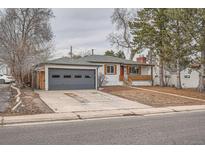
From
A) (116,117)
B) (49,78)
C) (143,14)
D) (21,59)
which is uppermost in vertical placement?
(143,14)

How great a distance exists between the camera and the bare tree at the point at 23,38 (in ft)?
74.3

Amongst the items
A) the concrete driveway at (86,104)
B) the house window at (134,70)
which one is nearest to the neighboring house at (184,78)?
the house window at (134,70)

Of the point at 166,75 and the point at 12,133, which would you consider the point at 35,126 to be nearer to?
the point at 12,133

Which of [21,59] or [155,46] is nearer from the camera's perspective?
[21,59]

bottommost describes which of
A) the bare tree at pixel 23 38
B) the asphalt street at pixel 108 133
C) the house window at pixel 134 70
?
the asphalt street at pixel 108 133

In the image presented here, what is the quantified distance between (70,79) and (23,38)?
7023 mm

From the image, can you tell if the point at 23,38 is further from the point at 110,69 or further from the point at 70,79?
the point at 110,69

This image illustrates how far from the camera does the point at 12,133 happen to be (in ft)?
23.7

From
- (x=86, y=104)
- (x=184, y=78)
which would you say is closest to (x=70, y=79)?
(x=86, y=104)

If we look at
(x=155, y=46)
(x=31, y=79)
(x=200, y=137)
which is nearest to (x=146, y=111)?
(x=200, y=137)

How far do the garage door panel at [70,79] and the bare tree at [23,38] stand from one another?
3107 millimetres

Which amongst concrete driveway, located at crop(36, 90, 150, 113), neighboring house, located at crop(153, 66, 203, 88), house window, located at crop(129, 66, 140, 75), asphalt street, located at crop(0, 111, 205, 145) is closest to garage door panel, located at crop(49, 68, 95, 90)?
concrete driveway, located at crop(36, 90, 150, 113)

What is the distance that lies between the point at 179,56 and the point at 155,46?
18.9 ft

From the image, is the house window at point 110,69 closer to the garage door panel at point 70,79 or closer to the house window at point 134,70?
the house window at point 134,70
